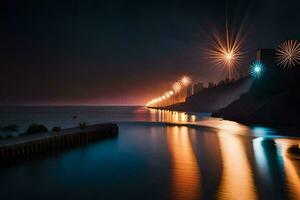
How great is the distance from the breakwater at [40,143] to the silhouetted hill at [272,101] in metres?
59.5

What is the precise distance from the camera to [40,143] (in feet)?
132

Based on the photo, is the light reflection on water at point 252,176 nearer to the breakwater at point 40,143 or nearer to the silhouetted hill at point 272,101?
the breakwater at point 40,143

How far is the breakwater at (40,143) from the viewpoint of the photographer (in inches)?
1361

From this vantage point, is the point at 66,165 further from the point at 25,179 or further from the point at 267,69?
the point at 267,69

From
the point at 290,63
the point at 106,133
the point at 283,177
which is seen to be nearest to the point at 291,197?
the point at 283,177

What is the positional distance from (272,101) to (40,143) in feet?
270

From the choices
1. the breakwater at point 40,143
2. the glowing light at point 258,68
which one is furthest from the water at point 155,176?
the glowing light at point 258,68

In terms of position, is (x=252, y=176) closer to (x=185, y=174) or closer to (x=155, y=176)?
(x=185, y=174)

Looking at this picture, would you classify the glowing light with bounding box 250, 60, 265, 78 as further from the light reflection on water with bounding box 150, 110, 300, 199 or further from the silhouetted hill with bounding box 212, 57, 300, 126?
the light reflection on water with bounding box 150, 110, 300, 199

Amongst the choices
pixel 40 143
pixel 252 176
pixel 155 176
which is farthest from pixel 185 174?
pixel 40 143

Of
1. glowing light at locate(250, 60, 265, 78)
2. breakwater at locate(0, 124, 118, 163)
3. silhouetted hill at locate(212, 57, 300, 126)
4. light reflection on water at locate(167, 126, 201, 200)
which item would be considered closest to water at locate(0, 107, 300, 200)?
light reflection on water at locate(167, 126, 201, 200)

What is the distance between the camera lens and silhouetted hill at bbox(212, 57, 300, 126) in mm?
96188

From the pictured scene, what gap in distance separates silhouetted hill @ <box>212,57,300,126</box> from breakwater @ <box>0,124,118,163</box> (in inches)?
2344

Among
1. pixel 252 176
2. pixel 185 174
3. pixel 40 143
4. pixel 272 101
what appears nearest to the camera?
pixel 252 176
